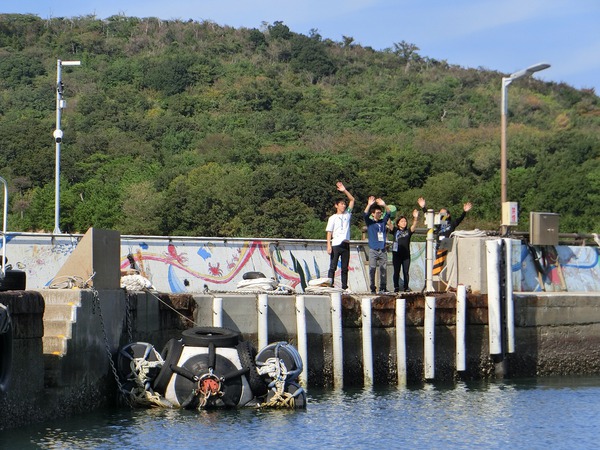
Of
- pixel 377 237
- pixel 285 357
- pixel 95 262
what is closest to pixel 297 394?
pixel 285 357

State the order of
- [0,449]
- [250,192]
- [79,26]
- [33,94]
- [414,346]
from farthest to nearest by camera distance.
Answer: [79,26]
[33,94]
[250,192]
[414,346]
[0,449]

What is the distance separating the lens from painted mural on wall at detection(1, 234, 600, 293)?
77.6ft

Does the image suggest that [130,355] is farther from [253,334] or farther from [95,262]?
[253,334]

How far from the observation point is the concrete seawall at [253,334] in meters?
15.3

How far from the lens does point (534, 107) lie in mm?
112938

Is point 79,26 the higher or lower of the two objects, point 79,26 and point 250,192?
the higher

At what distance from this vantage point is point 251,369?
17.8 metres

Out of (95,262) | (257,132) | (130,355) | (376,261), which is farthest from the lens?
(257,132)

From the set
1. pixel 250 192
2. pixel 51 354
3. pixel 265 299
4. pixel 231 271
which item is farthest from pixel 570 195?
pixel 51 354

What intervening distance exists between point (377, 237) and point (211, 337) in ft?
18.8

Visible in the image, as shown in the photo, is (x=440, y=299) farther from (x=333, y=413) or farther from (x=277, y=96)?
(x=277, y=96)

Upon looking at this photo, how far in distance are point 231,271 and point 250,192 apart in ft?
124

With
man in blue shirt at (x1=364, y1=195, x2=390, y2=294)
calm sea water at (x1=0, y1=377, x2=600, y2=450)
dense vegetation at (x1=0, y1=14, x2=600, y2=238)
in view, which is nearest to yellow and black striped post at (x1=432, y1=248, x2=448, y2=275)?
man in blue shirt at (x1=364, y1=195, x2=390, y2=294)

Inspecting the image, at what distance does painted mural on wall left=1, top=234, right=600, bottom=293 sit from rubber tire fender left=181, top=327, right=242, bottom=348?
535cm
